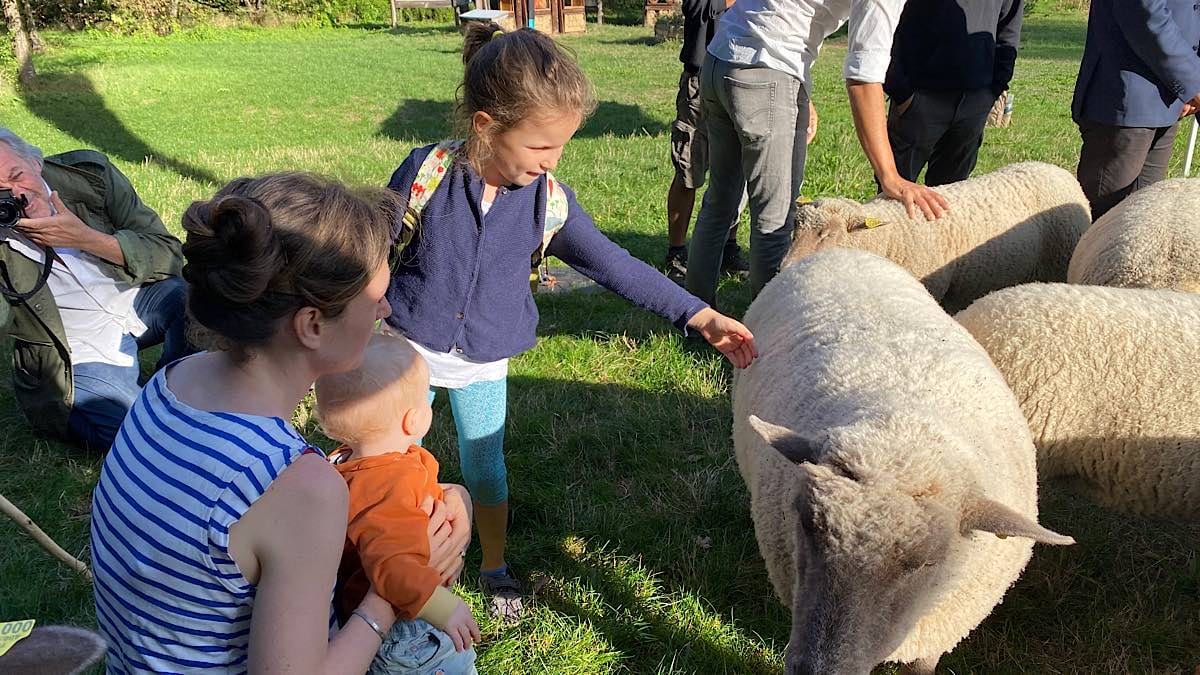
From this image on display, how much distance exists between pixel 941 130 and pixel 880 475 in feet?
11.5

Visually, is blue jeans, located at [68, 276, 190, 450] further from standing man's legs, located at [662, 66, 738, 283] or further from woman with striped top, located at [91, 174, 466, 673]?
standing man's legs, located at [662, 66, 738, 283]

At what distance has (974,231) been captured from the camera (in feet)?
13.6

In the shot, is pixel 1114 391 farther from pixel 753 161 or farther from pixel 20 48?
pixel 20 48

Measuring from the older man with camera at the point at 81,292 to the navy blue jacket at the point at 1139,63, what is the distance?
15.6ft

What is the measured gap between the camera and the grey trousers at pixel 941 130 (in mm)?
4535

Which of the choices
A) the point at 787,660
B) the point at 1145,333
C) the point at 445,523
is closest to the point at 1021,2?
the point at 1145,333

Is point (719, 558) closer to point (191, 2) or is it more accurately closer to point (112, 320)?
point (112, 320)

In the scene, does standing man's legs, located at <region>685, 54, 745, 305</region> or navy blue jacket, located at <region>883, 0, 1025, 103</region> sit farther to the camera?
navy blue jacket, located at <region>883, 0, 1025, 103</region>

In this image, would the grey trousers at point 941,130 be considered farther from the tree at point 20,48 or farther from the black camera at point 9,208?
the tree at point 20,48

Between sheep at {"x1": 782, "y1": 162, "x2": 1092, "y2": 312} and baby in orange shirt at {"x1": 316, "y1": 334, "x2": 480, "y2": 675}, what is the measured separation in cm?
273

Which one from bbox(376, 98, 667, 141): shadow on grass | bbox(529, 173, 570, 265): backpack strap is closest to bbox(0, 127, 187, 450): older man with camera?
bbox(529, 173, 570, 265): backpack strap

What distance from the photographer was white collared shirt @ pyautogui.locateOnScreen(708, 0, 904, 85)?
3115 mm

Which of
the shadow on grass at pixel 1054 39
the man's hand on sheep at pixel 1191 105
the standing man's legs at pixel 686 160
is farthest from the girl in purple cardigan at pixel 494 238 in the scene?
the shadow on grass at pixel 1054 39

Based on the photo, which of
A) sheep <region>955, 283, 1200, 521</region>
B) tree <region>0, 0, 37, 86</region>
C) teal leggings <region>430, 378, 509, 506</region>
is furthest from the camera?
tree <region>0, 0, 37, 86</region>
